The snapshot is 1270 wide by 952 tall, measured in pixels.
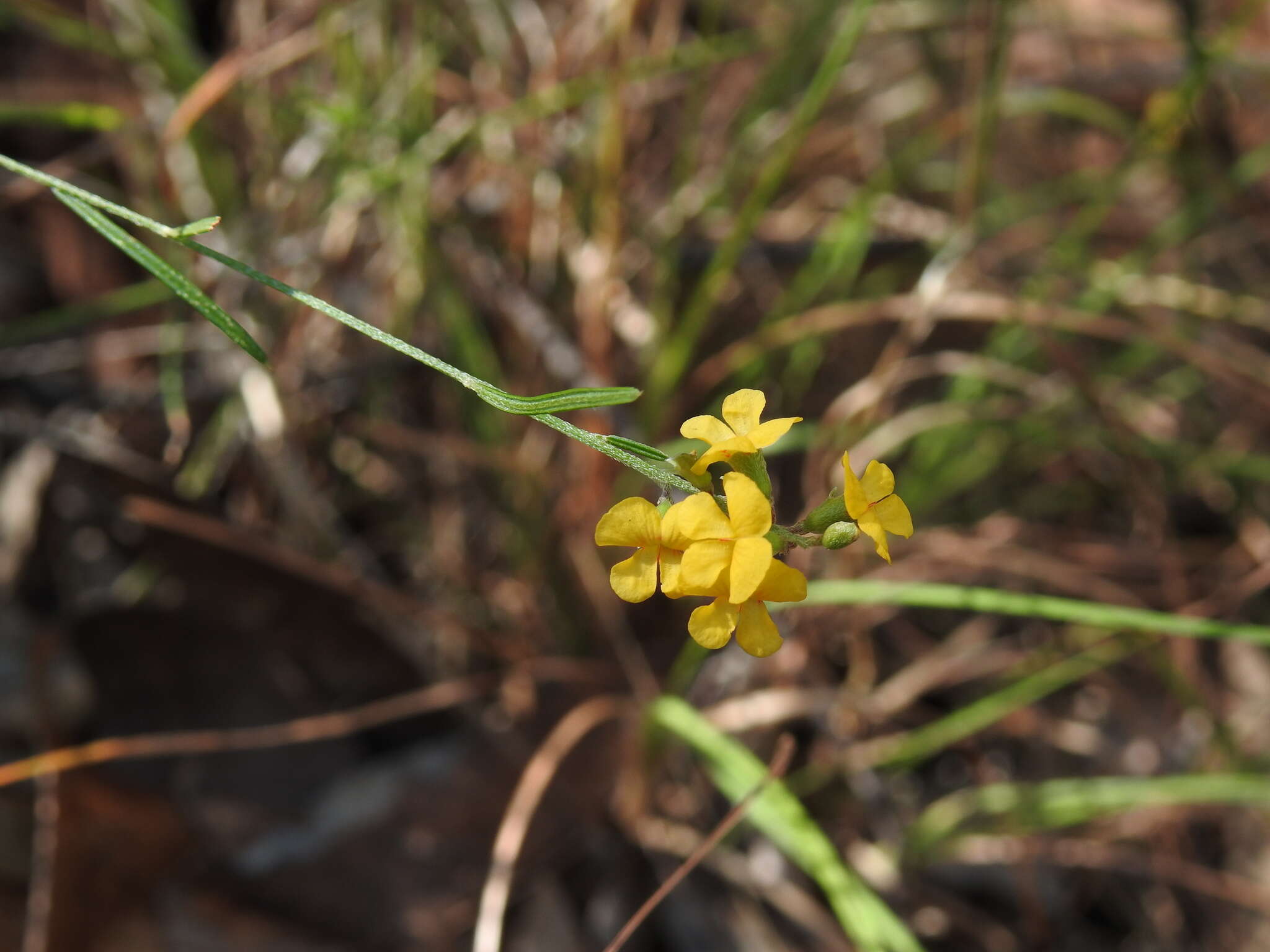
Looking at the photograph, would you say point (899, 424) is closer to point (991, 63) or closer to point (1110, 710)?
point (991, 63)

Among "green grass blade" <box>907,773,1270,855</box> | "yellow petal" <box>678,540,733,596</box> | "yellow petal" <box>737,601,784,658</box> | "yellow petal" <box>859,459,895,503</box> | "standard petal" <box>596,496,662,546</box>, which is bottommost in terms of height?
"green grass blade" <box>907,773,1270,855</box>

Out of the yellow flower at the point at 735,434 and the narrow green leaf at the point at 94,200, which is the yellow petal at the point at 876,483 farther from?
the narrow green leaf at the point at 94,200

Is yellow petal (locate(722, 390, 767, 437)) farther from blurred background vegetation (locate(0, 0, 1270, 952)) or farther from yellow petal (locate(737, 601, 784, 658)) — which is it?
blurred background vegetation (locate(0, 0, 1270, 952))

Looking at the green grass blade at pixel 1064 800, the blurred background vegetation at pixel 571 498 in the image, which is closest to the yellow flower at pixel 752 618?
the blurred background vegetation at pixel 571 498

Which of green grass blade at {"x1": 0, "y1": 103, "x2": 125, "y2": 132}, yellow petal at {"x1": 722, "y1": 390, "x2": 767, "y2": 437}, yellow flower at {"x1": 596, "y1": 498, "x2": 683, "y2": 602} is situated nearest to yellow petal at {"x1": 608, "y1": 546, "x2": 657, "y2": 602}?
yellow flower at {"x1": 596, "y1": 498, "x2": 683, "y2": 602}

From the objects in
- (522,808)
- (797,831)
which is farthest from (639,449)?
(522,808)

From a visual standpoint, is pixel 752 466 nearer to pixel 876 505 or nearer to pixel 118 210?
pixel 876 505

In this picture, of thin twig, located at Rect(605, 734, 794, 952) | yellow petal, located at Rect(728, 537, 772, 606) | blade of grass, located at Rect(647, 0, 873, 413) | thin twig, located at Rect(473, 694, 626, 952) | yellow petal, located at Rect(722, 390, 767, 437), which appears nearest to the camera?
yellow petal, located at Rect(728, 537, 772, 606)

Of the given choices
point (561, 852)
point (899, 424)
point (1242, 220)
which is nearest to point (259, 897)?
point (561, 852)
